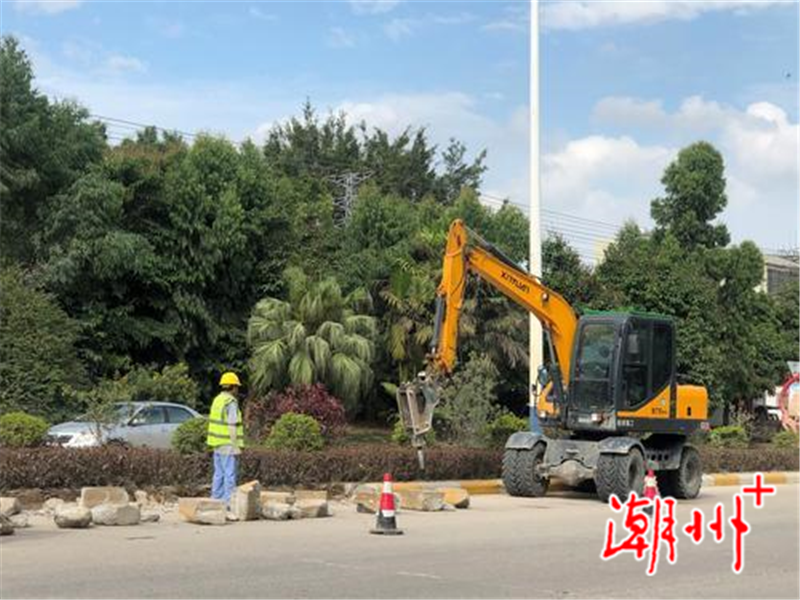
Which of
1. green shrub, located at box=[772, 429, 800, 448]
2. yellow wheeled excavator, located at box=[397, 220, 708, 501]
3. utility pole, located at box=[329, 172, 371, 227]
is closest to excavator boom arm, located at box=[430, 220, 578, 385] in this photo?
yellow wheeled excavator, located at box=[397, 220, 708, 501]

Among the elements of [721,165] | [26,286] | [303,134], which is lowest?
[26,286]

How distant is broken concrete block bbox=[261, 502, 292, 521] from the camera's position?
14430 millimetres

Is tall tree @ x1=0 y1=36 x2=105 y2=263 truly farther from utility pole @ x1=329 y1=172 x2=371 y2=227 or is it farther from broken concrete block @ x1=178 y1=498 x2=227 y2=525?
utility pole @ x1=329 y1=172 x2=371 y2=227

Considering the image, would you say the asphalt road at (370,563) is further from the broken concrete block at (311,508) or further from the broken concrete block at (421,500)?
the broken concrete block at (421,500)

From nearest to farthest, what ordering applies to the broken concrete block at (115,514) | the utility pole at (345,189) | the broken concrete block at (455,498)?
the broken concrete block at (115,514) → the broken concrete block at (455,498) → the utility pole at (345,189)

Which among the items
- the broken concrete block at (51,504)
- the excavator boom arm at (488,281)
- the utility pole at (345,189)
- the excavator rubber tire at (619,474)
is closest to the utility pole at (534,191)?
the excavator boom arm at (488,281)

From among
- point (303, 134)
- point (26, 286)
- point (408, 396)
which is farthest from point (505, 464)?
point (303, 134)

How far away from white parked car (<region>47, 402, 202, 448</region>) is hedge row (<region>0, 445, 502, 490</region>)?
2.63 meters

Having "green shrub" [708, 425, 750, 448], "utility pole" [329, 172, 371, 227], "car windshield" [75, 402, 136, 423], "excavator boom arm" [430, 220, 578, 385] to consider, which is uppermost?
"utility pole" [329, 172, 371, 227]

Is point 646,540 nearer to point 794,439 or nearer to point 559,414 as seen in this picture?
point 559,414

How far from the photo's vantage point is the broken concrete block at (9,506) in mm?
13102

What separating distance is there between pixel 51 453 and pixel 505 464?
7.68 metres

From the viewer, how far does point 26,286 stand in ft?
88.7

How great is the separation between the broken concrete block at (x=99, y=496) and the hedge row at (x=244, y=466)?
52.9 inches
